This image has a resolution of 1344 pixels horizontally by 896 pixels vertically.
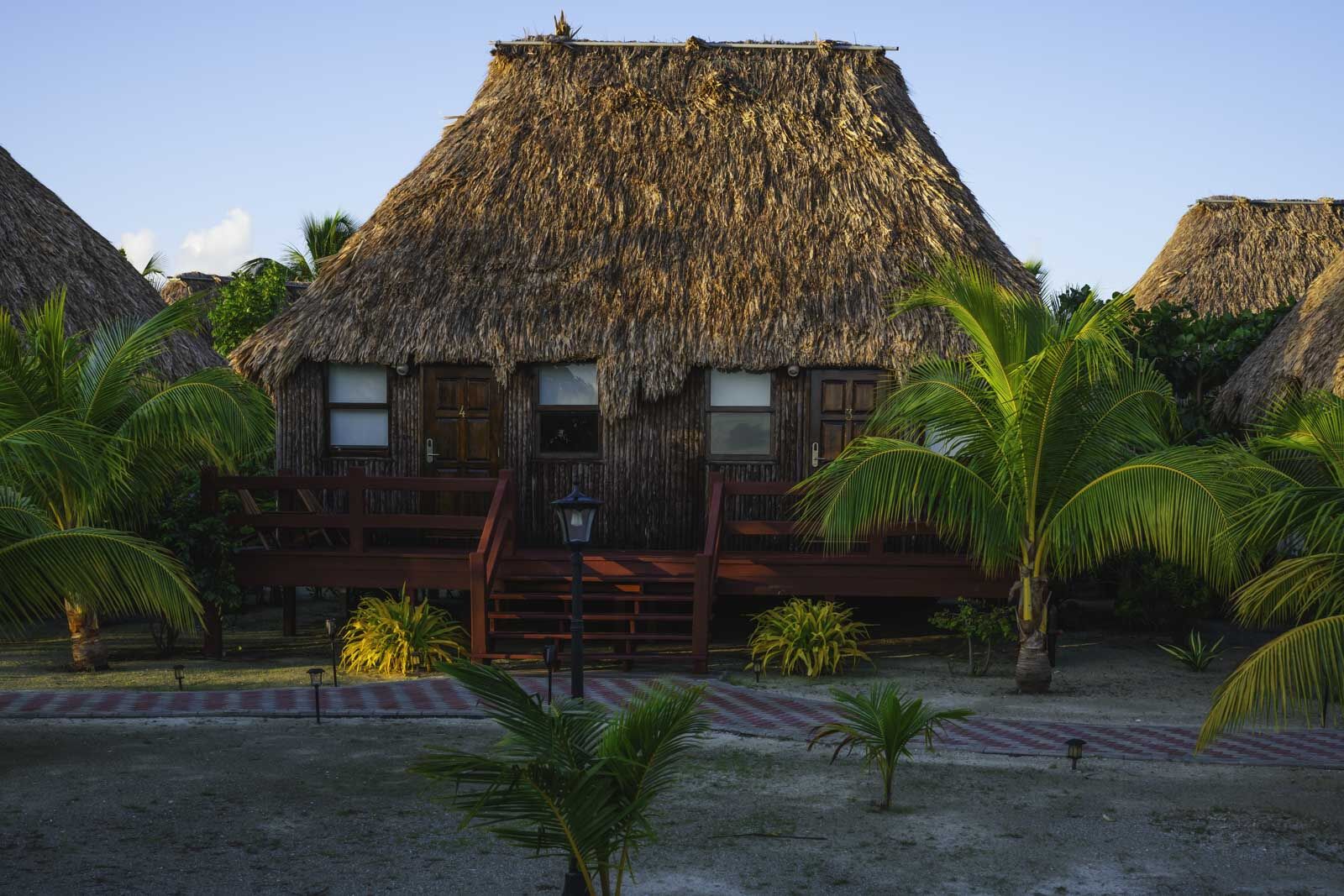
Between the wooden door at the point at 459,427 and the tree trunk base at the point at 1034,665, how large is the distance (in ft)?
21.0

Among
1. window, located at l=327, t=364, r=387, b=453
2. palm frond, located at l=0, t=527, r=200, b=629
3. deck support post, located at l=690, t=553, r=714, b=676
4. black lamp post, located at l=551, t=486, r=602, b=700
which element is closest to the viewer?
palm frond, located at l=0, t=527, r=200, b=629

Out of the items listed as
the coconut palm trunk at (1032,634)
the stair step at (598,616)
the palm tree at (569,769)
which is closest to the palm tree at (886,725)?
the palm tree at (569,769)

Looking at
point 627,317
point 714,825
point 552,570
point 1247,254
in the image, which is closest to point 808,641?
point 552,570

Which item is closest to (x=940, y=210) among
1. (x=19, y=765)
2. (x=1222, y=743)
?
(x=1222, y=743)

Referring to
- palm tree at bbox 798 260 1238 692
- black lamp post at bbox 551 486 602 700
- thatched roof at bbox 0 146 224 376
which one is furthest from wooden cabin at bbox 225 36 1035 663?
black lamp post at bbox 551 486 602 700

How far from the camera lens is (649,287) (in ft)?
49.9

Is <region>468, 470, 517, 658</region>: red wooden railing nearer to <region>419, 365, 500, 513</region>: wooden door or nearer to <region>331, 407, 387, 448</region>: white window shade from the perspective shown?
<region>419, 365, 500, 513</region>: wooden door

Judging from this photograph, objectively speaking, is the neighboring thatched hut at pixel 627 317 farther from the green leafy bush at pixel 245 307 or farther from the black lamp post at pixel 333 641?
the green leafy bush at pixel 245 307

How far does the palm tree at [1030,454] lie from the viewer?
1111cm

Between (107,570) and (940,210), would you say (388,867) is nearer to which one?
(107,570)

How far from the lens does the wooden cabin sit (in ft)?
49.0

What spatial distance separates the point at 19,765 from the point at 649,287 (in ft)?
27.4

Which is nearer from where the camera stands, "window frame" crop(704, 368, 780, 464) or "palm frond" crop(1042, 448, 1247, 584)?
"palm frond" crop(1042, 448, 1247, 584)

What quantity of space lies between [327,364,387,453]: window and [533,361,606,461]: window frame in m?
1.81
